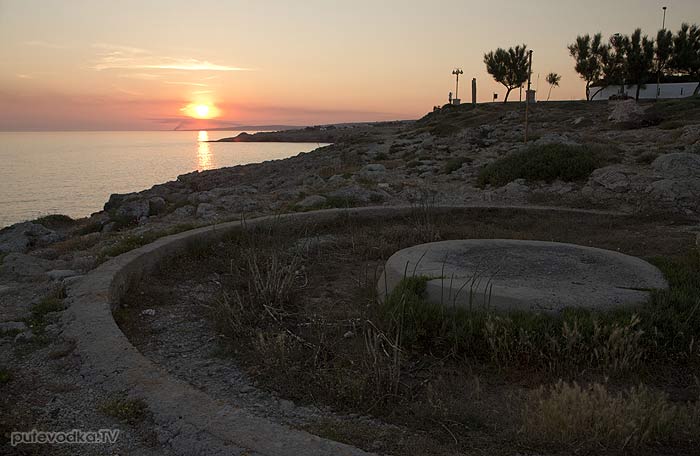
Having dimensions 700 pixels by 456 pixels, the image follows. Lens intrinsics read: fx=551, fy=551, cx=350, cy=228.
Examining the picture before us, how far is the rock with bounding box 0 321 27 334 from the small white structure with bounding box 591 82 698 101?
159ft

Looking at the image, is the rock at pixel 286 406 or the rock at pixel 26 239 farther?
the rock at pixel 26 239

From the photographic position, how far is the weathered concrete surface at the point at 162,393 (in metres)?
2.62

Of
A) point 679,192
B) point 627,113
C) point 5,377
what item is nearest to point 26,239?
point 5,377

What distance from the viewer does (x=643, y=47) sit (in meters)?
43.6

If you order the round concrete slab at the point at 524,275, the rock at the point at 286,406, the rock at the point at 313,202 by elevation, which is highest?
the rock at the point at 313,202

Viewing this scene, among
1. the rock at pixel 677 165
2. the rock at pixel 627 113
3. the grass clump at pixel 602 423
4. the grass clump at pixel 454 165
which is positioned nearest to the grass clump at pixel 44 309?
the grass clump at pixel 602 423

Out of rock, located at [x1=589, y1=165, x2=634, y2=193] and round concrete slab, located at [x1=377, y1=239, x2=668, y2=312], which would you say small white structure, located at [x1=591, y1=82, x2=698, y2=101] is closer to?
rock, located at [x1=589, y1=165, x2=634, y2=193]

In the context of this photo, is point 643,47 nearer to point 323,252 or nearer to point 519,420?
point 323,252

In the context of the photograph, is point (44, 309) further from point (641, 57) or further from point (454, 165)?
point (641, 57)

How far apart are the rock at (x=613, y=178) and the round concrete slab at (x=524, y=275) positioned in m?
5.05

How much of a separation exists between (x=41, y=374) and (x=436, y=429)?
2.54 metres

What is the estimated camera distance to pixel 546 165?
11766 mm

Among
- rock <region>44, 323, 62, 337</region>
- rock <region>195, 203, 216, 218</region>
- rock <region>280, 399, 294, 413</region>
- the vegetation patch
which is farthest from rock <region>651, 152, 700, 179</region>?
rock <region>44, 323, 62, 337</region>

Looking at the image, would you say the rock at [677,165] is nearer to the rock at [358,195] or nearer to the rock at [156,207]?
the rock at [358,195]
